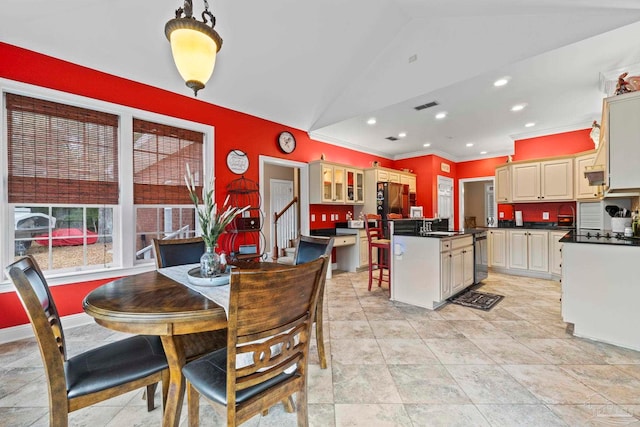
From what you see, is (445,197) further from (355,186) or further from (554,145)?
(355,186)

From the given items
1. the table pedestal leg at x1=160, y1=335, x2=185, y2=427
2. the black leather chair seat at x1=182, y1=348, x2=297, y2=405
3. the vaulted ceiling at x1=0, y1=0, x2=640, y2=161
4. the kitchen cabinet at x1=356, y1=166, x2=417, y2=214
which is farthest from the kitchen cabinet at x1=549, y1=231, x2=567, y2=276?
the table pedestal leg at x1=160, y1=335, x2=185, y2=427

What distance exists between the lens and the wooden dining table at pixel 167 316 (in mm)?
1190

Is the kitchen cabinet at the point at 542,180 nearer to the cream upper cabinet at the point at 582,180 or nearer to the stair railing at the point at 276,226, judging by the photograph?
the cream upper cabinet at the point at 582,180

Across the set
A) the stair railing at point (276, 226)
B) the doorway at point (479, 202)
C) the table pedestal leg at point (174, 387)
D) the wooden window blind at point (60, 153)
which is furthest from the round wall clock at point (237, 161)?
the doorway at point (479, 202)

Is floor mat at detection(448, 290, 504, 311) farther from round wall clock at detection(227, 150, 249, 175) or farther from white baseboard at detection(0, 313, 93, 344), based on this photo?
white baseboard at detection(0, 313, 93, 344)

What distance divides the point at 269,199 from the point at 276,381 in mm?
5447

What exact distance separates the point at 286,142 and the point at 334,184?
1250 mm

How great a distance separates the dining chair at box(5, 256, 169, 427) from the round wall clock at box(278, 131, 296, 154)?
3575 millimetres

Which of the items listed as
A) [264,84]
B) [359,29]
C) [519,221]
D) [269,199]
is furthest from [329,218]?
[519,221]

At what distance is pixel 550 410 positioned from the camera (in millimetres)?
1597

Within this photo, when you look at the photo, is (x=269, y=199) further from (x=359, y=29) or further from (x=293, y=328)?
(x=293, y=328)

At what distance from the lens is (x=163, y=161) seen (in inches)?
132

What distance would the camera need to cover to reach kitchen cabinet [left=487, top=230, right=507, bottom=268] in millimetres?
5188

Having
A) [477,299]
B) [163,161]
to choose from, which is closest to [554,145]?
[477,299]
